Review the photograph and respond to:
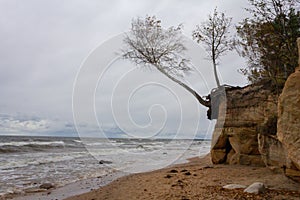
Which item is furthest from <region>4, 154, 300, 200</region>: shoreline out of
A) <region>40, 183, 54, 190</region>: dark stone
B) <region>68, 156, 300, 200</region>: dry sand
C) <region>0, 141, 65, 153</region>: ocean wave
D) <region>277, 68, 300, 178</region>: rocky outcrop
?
<region>0, 141, 65, 153</region>: ocean wave

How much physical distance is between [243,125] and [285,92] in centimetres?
642

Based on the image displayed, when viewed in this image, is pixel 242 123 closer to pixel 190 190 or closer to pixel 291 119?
pixel 190 190

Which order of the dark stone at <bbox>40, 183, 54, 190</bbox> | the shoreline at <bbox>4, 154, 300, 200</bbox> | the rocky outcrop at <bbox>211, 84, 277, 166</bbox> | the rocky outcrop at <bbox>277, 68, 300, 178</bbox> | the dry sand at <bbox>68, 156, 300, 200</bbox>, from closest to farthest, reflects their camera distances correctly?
the rocky outcrop at <bbox>277, 68, 300, 178</bbox>
the dry sand at <bbox>68, 156, 300, 200</bbox>
the shoreline at <bbox>4, 154, 300, 200</bbox>
the dark stone at <bbox>40, 183, 54, 190</bbox>
the rocky outcrop at <bbox>211, 84, 277, 166</bbox>

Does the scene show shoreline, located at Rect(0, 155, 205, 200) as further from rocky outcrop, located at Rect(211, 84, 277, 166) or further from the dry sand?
rocky outcrop, located at Rect(211, 84, 277, 166)

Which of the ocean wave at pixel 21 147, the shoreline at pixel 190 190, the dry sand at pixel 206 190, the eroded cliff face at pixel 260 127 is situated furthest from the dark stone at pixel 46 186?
the ocean wave at pixel 21 147

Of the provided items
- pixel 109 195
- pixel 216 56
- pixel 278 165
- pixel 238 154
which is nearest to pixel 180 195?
pixel 109 195

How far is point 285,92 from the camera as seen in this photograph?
6.58 m

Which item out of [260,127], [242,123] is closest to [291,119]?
[260,127]

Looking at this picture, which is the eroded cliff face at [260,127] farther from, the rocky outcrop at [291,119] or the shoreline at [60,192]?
the shoreline at [60,192]

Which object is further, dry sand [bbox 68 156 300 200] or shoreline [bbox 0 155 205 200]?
shoreline [bbox 0 155 205 200]

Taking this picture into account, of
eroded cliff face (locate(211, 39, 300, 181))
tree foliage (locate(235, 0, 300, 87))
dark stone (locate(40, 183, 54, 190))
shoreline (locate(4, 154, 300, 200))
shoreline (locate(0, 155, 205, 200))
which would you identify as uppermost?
tree foliage (locate(235, 0, 300, 87))

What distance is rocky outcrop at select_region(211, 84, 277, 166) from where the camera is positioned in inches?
467

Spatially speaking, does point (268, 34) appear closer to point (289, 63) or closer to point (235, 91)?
point (289, 63)

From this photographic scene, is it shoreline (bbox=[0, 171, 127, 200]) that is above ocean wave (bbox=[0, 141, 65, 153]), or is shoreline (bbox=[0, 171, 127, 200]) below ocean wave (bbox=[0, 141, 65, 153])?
below
